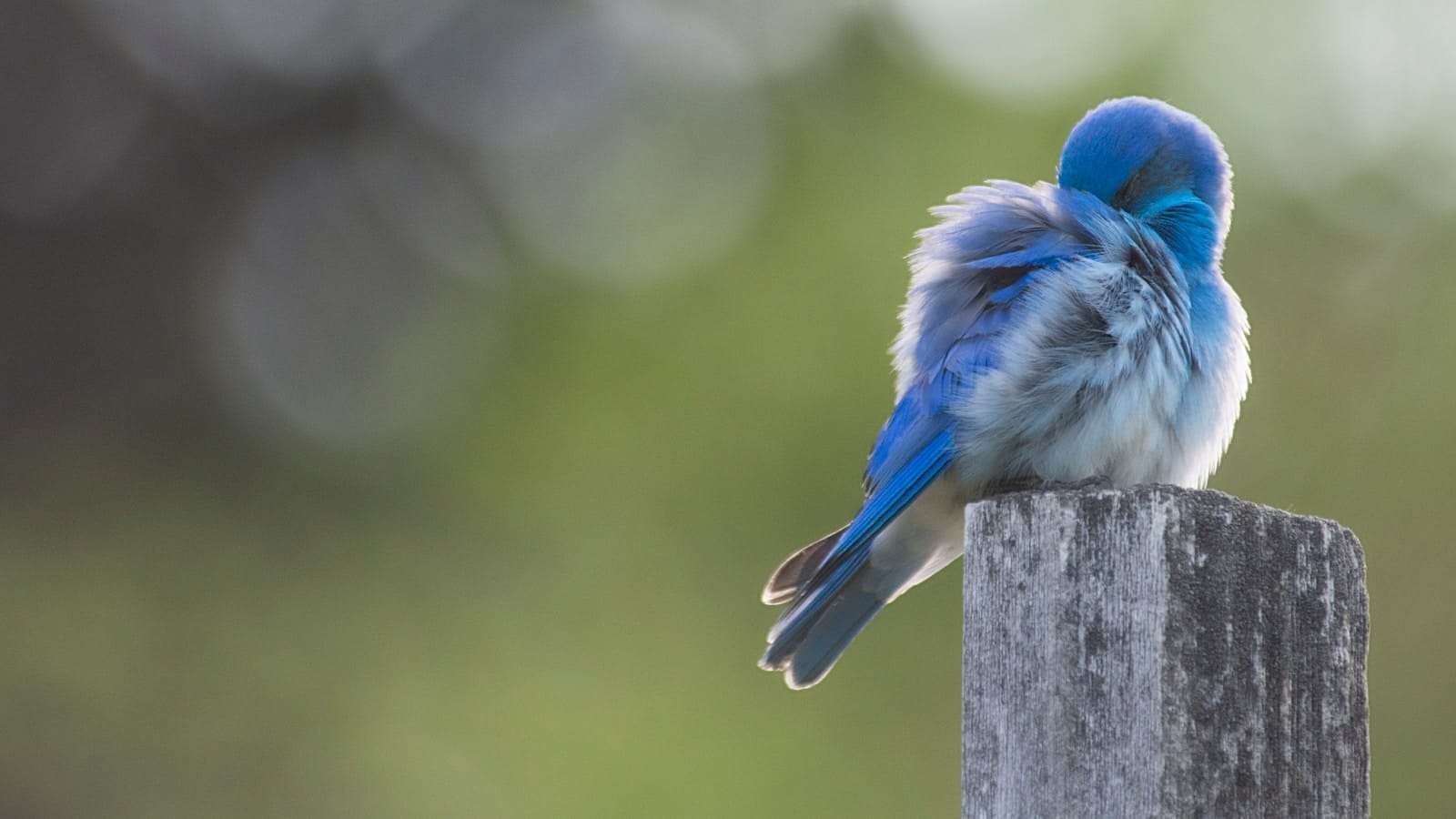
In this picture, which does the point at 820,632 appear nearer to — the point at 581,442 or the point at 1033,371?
the point at 1033,371

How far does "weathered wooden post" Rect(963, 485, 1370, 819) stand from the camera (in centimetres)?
196

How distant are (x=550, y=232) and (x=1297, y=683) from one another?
808 cm

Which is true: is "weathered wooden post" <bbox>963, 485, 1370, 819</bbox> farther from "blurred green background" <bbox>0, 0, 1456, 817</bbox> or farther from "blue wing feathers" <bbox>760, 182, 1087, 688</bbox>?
"blurred green background" <bbox>0, 0, 1456, 817</bbox>

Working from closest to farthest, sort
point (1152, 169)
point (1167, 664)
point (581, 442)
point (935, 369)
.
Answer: point (1167, 664) → point (935, 369) → point (1152, 169) → point (581, 442)

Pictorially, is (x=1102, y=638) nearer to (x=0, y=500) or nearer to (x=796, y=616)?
(x=796, y=616)

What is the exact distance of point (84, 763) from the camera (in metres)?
8.12

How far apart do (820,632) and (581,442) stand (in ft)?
15.6

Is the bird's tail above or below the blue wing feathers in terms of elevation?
below

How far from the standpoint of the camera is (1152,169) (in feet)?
13.9

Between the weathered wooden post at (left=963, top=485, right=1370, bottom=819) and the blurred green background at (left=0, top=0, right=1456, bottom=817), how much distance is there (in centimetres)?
540

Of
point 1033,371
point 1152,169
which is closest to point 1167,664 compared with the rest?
point 1033,371

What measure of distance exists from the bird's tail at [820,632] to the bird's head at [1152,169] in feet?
3.88

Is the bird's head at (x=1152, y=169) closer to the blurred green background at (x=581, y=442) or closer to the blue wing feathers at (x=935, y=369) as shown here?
the blue wing feathers at (x=935, y=369)

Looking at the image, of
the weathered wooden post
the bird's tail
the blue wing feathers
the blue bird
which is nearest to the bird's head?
the blue bird
